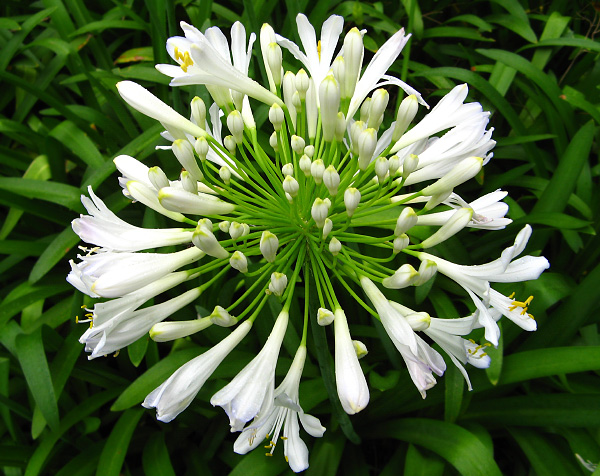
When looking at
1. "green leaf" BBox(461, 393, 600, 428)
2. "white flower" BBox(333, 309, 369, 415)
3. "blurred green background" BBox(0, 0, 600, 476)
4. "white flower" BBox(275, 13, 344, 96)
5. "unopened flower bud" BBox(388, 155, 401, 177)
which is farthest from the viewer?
"blurred green background" BBox(0, 0, 600, 476)

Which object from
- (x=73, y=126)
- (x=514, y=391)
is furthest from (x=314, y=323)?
(x=73, y=126)

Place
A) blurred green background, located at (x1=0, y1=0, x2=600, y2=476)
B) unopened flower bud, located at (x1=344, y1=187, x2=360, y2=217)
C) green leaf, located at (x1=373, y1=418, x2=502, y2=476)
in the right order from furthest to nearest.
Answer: blurred green background, located at (x1=0, y1=0, x2=600, y2=476) < green leaf, located at (x1=373, y1=418, x2=502, y2=476) < unopened flower bud, located at (x1=344, y1=187, x2=360, y2=217)

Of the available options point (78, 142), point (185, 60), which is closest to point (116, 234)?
point (185, 60)

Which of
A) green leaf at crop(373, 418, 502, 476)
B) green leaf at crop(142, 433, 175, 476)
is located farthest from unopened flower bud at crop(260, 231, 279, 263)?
green leaf at crop(142, 433, 175, 476)

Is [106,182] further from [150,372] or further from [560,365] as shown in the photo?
[560,365]

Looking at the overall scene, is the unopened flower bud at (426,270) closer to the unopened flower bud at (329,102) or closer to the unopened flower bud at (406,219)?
the unopened flower bud at (406,219)

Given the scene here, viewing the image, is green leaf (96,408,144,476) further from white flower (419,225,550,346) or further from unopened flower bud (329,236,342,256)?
white flower (419,225,550,346)

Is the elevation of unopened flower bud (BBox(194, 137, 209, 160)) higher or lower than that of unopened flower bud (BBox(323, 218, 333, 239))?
higher
